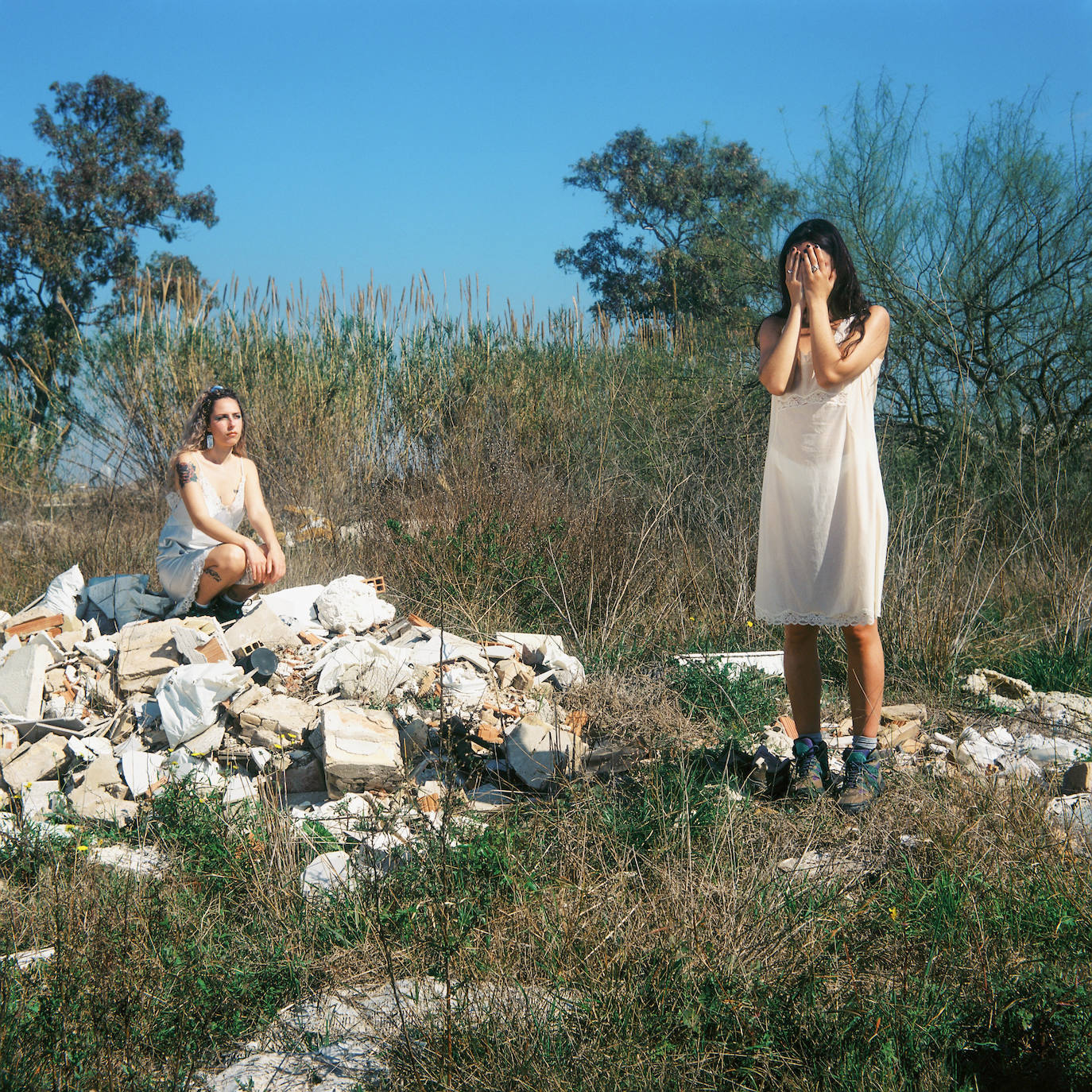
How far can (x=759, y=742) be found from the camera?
3842mm

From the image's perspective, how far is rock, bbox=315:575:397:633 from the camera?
5367mm

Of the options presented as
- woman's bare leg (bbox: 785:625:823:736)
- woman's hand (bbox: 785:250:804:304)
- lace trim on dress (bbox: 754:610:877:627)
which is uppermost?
woman's hand (bbox: 785:250:804:304)

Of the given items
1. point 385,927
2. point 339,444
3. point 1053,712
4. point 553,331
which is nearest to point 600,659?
point 1053,712

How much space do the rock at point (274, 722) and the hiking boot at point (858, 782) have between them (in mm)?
2309

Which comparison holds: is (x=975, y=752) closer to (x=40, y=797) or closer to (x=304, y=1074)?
(x=304, y=1074)

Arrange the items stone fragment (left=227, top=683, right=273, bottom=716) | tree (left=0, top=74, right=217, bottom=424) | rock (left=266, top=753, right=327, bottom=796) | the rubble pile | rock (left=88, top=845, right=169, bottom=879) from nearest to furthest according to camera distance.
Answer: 1. rock (left=88, top=845, right=169, bottom=879)
2. the rubble pile
3. rock (left=266, top=753, right=327, bottom=796)
4. stone fragment (left=227, top=683, right=273, bottom=716)
5. tree (left=0, top=74, right=217, bottom=424)

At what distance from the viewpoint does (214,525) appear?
5.08 meters

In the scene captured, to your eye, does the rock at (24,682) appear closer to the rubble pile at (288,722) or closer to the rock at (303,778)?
the rubble pile at (288,722)

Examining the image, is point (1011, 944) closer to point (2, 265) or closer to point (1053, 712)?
point (1053, 712)

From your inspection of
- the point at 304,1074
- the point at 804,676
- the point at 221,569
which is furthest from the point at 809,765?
the point at 221,569

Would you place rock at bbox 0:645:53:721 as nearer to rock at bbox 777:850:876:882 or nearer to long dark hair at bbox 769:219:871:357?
rock at bbox 777:850:876:882

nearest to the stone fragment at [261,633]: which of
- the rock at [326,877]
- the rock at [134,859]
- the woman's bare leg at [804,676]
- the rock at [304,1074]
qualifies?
the rock at [134,859]

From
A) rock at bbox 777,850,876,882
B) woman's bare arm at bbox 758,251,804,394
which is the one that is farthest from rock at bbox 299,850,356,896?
woman's bare arm at bbox 758,251,804,394

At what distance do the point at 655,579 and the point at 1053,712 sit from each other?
227cm
